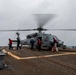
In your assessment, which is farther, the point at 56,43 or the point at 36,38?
the point at 36,38

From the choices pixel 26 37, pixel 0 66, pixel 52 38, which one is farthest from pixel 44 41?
pixel 0 66

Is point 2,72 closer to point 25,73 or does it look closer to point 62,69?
point 25,73

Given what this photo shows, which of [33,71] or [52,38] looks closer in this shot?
[33,71]

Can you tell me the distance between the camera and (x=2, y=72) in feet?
63.6

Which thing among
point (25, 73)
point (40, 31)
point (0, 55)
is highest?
point (40, 31)

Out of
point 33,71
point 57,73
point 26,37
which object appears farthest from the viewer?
point 26,37

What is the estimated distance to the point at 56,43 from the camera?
1510 inches

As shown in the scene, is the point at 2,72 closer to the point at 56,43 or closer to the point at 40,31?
the point at 56,43

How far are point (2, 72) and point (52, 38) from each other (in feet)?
68.8

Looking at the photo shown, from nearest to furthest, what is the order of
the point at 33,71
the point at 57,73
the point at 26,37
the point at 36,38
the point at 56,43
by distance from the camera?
the point at 57,73 → the point at 33,71 → the point at 56,43 → the point at 36,38 → the point at 26,37

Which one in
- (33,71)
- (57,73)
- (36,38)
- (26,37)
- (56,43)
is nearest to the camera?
(57,73)

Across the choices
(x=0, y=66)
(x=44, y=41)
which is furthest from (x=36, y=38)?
(x=0, y=66)

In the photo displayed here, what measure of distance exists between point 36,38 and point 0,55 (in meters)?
21.4

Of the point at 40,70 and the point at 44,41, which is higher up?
the point at 44,41
